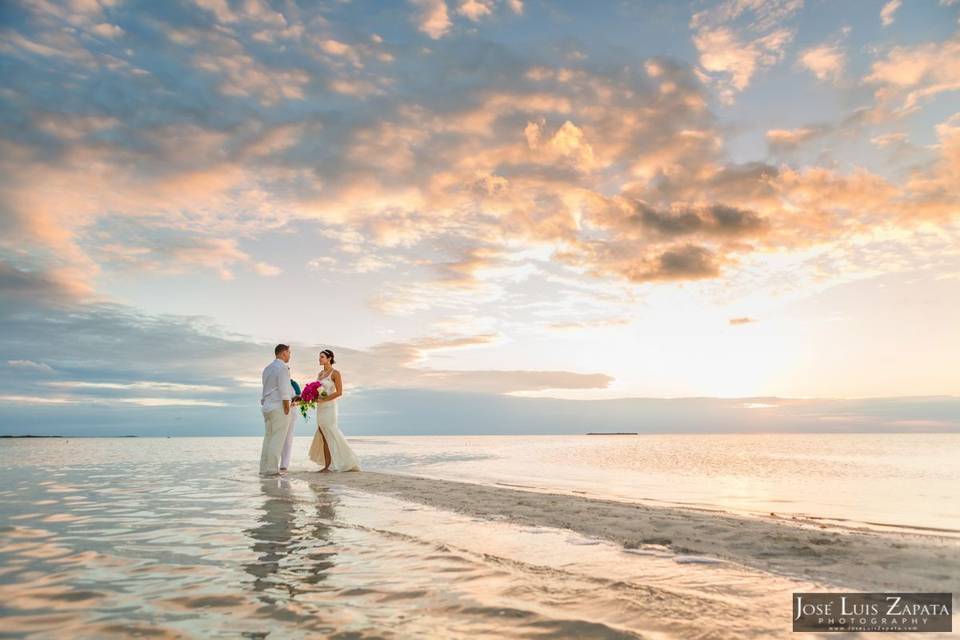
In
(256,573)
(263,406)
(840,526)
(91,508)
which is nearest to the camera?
(256,573)

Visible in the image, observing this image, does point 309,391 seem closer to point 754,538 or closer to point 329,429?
point 329,429

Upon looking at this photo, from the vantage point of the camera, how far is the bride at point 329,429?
59.9 ft

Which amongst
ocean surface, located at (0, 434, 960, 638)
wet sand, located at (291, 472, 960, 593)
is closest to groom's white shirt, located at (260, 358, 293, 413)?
ocean surface, located at (0, 434, 960, 638)

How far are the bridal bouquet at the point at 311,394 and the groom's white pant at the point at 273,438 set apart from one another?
86cm

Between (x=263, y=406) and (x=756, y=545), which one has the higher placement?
(x=263, y=406)

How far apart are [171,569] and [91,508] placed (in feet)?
21.4

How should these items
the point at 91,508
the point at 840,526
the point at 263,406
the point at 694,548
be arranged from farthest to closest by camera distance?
the point at 263,406, the point at 91,508, the point at 840,526, the point at 694,548

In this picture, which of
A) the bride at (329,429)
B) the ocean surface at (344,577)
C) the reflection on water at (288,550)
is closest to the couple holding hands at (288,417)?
the bride at (329,429)

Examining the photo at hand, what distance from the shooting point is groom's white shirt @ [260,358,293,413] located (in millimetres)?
17266

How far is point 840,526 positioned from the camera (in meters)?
10.0

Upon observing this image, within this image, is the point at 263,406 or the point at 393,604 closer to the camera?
Answer: the point at 393,604

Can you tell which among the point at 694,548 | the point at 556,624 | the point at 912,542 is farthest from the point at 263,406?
the point at 912,542

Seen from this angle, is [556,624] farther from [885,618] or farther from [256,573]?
[256,573]

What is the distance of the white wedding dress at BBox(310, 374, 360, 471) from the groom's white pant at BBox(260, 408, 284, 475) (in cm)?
124
